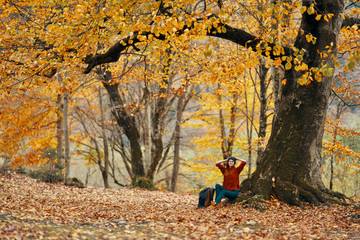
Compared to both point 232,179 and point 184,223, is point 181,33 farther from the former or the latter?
point 184,223

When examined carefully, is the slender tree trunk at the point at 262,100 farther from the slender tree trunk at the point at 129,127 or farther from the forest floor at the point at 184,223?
the forest floor at the point at 184,223

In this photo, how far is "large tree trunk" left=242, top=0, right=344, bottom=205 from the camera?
8195 millimetres

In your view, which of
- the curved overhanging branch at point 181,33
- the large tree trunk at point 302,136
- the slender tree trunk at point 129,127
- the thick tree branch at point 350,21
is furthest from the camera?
the slender tree trunk at point 129,127

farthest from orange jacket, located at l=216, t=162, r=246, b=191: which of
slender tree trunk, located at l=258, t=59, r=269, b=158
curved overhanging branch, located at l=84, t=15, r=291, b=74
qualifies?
slender tree trunk, located at l=258, t=59, r=269, b=158

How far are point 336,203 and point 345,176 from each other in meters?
18.6

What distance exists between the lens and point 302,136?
328 inches

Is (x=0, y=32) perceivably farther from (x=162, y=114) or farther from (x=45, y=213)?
(x=162, y=114)

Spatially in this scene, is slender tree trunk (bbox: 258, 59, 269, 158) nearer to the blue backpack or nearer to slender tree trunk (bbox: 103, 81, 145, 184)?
slender tree trunk (bbox: 103, 81, 145, 184)

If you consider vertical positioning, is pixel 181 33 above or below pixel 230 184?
above

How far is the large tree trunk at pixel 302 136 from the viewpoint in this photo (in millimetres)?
8195

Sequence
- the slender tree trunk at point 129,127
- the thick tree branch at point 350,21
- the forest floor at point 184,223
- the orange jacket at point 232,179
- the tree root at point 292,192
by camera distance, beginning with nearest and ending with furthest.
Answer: the forest floor at point 184,223 → the tree root at point 292,192 → the orange jacket at point 232,179 → the thick tree branch at point 350,21 → the slender tree trunk at point 129,127

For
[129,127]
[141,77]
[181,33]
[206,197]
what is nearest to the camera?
[206,197]

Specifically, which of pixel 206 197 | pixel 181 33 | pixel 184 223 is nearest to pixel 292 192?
pixel 206 197

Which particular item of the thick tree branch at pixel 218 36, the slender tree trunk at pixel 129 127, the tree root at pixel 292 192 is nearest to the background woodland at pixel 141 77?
the slender tree trunk at pixel 129 127
